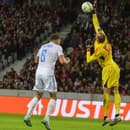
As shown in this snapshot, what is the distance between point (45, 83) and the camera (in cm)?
1617

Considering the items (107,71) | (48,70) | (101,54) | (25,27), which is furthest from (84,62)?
(48,70)

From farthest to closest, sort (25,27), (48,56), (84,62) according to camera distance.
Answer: (25,27) → (84,62) → (48,56)

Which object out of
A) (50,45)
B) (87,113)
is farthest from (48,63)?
(87,113)

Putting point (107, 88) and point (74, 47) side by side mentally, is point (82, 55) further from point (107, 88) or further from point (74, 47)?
point (107, 88)

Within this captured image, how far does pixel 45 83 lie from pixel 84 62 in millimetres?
12527

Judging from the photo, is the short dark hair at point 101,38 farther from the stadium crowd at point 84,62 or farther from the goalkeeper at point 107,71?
the stadium crowd at point 84,62

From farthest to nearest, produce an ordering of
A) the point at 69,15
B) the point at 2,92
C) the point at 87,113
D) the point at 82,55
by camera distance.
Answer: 1. the point at 69,15
2. the point at 82,55
3. the point at 2,92
4. the point at 87,113

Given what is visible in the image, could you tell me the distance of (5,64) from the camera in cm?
3328

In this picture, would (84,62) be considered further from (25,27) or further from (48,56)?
(48,56)

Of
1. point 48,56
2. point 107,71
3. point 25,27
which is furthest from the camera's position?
point 25,27

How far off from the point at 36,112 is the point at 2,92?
2931 millimetres

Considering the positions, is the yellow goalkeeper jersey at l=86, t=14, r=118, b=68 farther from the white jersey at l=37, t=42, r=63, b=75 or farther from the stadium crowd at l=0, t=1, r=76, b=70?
the stadium crowd at l=0, t=1, r=76, b=70

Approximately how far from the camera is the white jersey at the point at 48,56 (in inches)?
630

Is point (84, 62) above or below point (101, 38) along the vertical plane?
below
